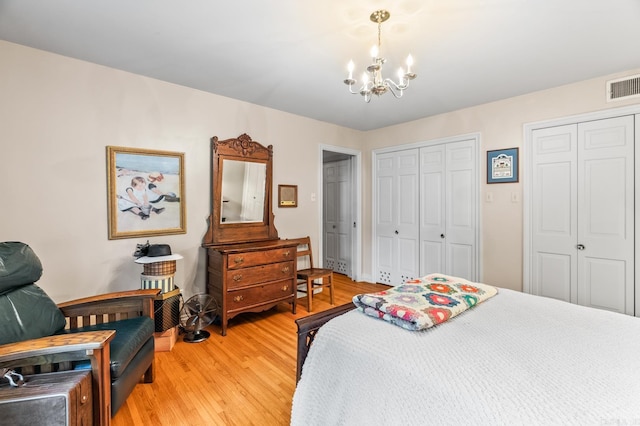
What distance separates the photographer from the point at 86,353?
1.40 meters

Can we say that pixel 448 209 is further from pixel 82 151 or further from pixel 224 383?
pixel 82 151

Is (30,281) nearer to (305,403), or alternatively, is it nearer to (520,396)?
(305,403)

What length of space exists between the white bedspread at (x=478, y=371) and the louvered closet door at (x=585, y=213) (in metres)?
1.73

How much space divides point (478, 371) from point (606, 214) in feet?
9.52

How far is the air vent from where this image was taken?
2688 mm

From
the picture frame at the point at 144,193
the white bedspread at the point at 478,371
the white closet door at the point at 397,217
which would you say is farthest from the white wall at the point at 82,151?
the white closet door at the point at 397,217

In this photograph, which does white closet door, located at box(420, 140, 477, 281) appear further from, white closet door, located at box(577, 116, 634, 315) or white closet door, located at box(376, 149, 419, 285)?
white closet door, located at box(577, 116, 634, 315)

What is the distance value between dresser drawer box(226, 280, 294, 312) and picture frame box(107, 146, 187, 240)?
34.2 inches

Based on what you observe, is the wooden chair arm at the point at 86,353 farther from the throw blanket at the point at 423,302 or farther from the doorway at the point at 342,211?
the doorway at the point at 342,211

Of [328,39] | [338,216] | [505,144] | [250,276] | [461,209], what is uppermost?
[328,39]

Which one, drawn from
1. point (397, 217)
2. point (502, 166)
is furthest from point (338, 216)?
point (502, 166)

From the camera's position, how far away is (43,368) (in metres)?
1.43

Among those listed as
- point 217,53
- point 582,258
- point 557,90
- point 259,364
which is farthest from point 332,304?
point 557,90

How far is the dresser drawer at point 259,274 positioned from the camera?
2.95 meters
